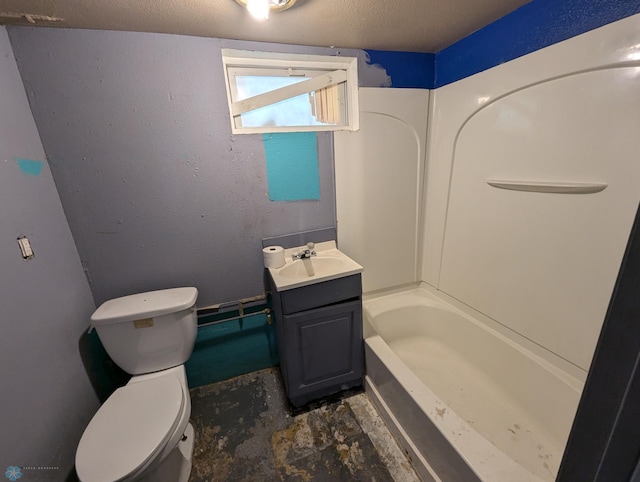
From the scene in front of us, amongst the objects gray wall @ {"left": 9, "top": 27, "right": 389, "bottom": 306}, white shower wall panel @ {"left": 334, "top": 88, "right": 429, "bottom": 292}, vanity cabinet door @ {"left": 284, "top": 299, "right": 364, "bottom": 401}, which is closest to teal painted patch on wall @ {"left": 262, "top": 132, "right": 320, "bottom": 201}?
gray wall @ {"left": 9, "top": 27, "right": 389, "bottom": 306}

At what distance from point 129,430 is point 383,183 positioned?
1.83 m

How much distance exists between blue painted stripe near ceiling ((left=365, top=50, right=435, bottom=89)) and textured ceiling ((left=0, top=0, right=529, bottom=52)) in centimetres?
15

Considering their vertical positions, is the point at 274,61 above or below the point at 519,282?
above

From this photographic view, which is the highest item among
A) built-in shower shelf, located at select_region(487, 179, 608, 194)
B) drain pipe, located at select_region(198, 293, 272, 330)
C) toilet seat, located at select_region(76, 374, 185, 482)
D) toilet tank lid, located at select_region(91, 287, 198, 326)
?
built-in shower shelf, located at select_region(487, 179, 608, 194)

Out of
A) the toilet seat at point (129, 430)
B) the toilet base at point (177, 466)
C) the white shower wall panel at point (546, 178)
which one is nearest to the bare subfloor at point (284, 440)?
the toilet base at point (177, 466)

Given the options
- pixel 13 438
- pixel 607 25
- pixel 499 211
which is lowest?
pixel 13 438

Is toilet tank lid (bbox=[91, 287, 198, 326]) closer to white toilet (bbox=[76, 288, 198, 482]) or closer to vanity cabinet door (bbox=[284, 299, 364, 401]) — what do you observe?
white toilet (bbox=[76, 288, 198, 482])

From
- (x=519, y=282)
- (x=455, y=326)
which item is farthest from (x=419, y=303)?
(x=519, y=282)

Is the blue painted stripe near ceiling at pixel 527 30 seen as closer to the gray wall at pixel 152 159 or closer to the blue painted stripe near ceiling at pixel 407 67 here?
the blue painted stripe near ceiling at pixel 407 67

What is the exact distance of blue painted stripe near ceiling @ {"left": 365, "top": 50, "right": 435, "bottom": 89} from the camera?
1.62 metres

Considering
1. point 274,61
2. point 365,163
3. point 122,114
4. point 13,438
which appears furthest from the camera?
point 365,163

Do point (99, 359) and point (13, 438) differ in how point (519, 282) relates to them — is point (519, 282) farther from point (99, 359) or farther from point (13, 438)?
point (99, 359)

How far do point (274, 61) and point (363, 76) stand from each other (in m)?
0.54

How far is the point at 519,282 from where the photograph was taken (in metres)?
1.40
